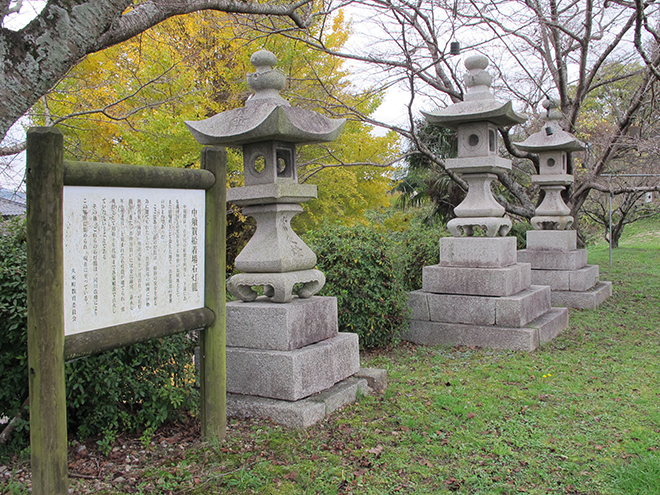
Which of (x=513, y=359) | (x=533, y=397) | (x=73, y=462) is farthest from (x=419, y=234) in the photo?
(x=73, y=462)

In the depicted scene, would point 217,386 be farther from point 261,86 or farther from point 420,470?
point 261,86

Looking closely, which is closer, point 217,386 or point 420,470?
point 420,470

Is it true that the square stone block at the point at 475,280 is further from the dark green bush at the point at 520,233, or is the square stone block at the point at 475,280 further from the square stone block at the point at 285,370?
the dark green bush at the point at 520,233

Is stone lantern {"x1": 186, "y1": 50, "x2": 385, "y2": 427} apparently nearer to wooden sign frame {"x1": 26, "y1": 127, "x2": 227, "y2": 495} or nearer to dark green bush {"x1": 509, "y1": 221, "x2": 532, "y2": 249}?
wooden sign frame {"x1": 26, "y1": 127, "x2": 227, "y2": 495}

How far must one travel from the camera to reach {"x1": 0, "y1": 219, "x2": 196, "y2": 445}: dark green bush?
3521 mm

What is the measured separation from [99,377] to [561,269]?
26.2 ft

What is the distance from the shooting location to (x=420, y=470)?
11.3ft

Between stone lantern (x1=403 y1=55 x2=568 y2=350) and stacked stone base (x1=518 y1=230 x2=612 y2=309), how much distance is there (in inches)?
76.0

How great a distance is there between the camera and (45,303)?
8.70ft

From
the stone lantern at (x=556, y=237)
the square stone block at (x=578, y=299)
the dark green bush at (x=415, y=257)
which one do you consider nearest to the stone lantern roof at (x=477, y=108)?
the dark green bush at (x=415, y=257)

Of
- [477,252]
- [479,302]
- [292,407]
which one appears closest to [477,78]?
[477,252]

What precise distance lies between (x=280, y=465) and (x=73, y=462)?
1.29 m

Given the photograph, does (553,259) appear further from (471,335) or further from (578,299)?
(471,335)

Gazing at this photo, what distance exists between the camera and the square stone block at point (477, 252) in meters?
6.99
